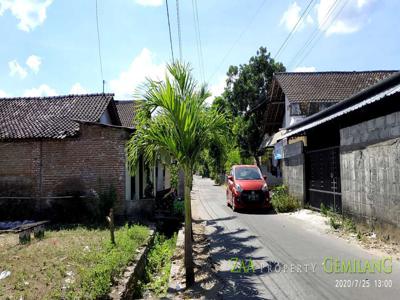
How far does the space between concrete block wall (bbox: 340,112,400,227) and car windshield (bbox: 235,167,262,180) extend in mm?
5646

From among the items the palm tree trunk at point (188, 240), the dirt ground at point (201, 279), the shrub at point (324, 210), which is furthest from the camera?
the shrub at point (324, 210)

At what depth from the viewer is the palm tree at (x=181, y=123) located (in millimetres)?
6633

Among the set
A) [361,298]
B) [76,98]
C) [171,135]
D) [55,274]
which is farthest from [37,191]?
[361,298]

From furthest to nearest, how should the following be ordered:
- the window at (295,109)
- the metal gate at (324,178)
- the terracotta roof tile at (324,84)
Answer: the terracotta roof tile at (324,84)
the window at (295,109)
the metal gate at (324,178)

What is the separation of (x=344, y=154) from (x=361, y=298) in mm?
6739

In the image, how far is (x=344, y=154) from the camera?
37.9 ft

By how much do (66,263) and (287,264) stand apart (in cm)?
426

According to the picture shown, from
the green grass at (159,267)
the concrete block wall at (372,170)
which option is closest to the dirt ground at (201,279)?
the green grass at (159,267)

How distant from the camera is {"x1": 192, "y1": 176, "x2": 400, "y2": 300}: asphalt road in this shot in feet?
19.1

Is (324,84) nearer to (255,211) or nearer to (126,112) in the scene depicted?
(255,211)

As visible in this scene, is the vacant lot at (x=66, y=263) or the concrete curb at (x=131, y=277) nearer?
the vacant lot at (x=66, y=263)

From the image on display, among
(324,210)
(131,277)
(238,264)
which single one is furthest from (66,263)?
(324,210)

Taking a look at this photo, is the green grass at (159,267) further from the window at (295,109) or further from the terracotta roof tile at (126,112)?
the terracotta roof tile at (126,112)

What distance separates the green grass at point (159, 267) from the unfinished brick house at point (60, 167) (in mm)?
3650
